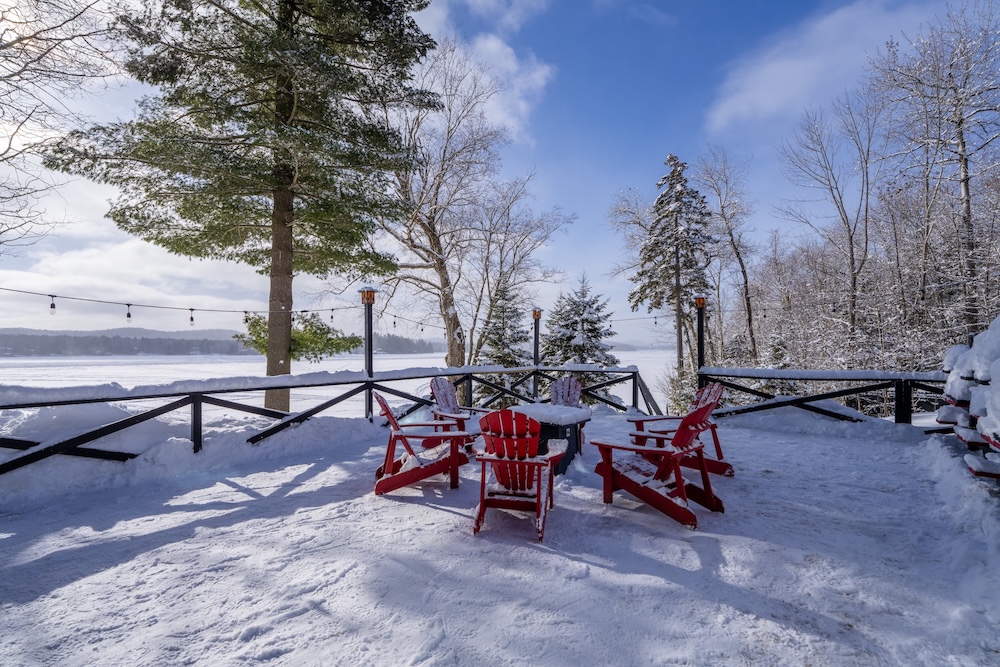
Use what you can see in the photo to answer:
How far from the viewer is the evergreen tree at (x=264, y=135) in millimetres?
6434

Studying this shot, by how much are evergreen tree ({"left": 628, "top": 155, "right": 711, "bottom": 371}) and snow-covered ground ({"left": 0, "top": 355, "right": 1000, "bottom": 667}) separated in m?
14.9

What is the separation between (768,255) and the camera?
22.2 meters

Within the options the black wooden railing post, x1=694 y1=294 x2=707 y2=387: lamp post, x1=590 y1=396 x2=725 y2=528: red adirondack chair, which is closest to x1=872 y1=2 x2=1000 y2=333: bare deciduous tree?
x1=694 y1=294 x2=707 y2=387: lamp post

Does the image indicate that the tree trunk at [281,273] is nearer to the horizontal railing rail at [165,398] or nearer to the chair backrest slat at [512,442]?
the horizontal railing rail at [165,398]

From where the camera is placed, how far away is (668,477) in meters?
3.52

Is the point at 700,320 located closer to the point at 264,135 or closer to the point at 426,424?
the point at 426,424

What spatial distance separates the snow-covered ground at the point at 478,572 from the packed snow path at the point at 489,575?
0.04 feet

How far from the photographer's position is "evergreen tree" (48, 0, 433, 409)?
6.43m

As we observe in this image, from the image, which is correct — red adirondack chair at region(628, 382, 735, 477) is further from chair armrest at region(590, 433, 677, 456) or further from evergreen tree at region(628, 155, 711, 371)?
evergreen tree at region(628, 155, 711, 371)

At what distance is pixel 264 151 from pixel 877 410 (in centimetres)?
2326

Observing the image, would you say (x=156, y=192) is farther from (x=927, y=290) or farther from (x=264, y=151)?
(x=927, y=290)

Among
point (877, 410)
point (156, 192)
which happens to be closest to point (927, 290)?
point (877, 410)

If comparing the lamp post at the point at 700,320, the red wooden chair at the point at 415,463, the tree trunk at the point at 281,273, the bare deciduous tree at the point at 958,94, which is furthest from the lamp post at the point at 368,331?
the bare deciduous tree at the point at 958,94

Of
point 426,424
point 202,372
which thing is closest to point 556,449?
point 426,424
